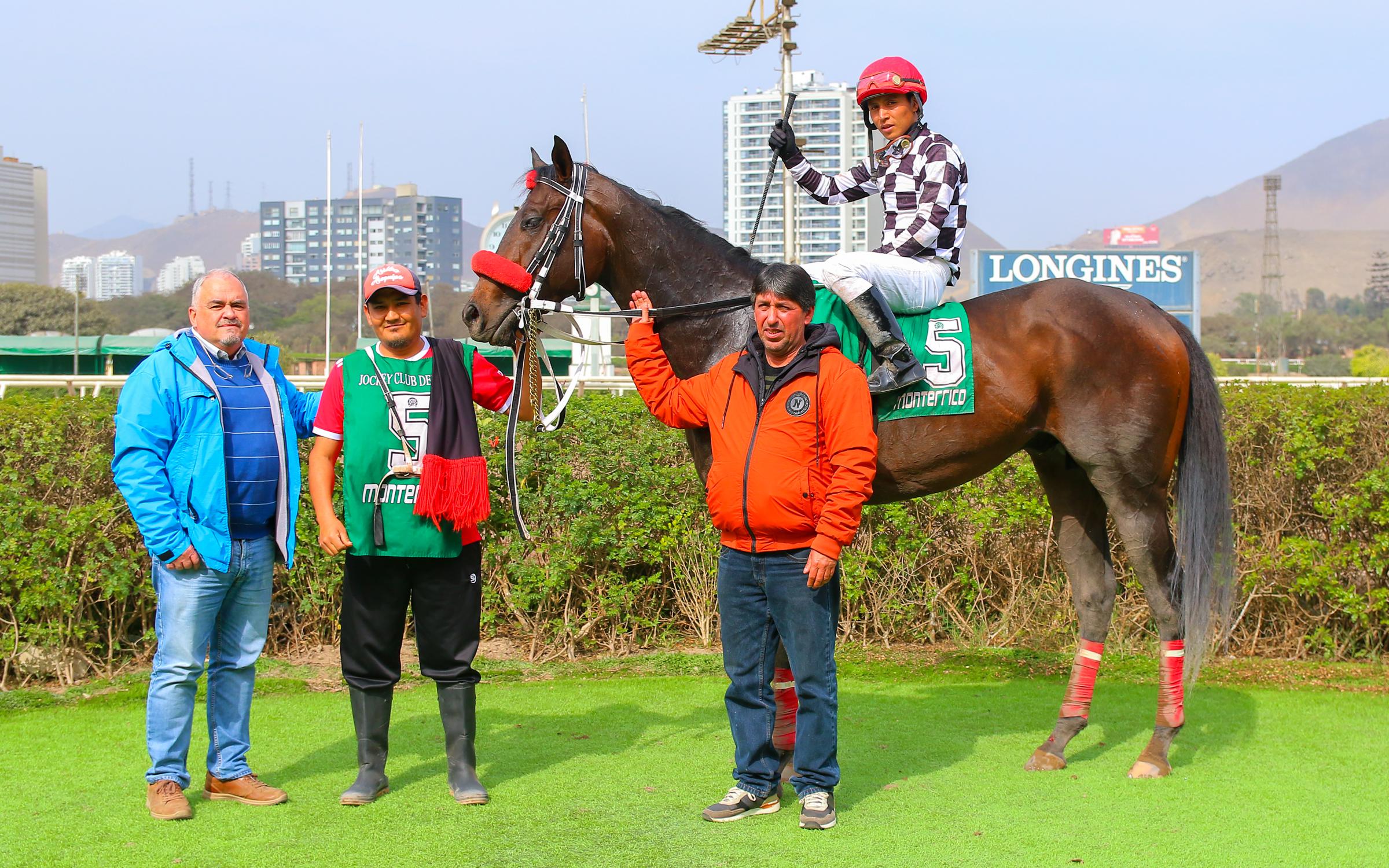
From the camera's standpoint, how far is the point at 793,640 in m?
3.75

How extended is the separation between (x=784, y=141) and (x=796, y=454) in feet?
5.14

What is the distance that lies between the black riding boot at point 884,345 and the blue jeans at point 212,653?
7.51ft

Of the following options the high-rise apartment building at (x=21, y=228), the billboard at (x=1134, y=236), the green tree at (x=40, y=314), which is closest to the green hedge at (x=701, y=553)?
the billboard at (x=1134, y=236)

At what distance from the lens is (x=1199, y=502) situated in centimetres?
470

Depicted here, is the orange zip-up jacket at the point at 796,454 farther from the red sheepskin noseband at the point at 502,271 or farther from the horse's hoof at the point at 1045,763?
the horse's hoof at the point at 1045,763

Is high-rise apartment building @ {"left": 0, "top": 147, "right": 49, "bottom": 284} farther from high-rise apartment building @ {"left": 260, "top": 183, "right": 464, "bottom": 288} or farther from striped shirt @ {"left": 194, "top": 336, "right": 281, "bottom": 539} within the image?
striped shirt @ {"left": 194, "top": 336, "right": 281, "bottom": 539}

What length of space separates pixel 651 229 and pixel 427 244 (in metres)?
166

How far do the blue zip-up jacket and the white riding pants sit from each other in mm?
2241

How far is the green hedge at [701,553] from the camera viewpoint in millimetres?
5832

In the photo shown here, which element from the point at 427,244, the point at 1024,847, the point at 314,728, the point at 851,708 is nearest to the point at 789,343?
the point at 1024,847

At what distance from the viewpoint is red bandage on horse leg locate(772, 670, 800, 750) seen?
4.31 meters

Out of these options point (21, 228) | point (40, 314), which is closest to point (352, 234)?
point (21, 228)

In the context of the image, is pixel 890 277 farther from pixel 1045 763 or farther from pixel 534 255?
pixel 1045 763

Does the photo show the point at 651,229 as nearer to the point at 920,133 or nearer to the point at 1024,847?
the point at 920,133
